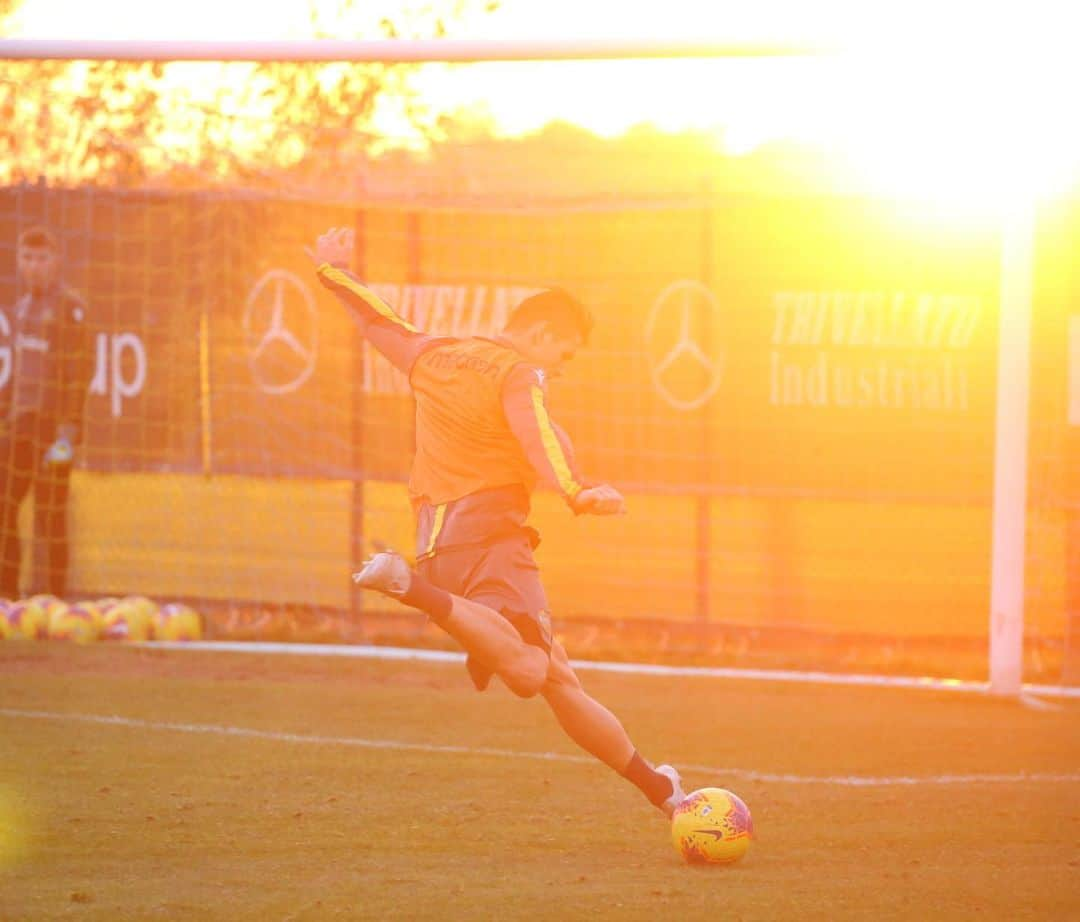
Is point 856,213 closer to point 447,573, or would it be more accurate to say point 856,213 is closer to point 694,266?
point 694,266

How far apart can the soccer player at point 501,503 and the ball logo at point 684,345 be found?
6.01 meters

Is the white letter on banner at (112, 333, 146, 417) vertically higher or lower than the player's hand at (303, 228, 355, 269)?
lower

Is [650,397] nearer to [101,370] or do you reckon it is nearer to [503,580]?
[101,370]

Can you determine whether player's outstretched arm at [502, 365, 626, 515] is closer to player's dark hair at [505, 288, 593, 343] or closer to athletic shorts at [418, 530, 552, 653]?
player's dark hair at [505, 288, 593, 343]

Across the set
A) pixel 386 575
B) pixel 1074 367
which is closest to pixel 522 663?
pixel 386 575

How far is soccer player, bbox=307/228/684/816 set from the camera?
6.04 meters

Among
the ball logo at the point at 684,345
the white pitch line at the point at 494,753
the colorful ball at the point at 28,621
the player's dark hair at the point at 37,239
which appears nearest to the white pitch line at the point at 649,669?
the colorful ball at the point at 28,621

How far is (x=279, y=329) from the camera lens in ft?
43.7

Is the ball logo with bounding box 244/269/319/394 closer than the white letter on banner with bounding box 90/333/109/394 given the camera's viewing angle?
Yes

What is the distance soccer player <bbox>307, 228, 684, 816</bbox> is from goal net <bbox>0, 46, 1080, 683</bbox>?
511cm

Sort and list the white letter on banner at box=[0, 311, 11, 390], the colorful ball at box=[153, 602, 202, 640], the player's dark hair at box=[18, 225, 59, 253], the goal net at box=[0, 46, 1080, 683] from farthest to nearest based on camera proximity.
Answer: the white letter on banner at box=[0, 311, 11, 390], the player's dark hair at box=[18, 225, 59, 253], the goal net at box=[0, 46, 1080, 683], the colorful ball at box=[153, 602, 202, 640]

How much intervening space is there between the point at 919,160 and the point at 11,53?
6113 mm

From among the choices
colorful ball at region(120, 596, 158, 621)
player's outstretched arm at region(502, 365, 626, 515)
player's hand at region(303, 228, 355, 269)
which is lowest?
colorful ball at region(120, 596, 158, 621)

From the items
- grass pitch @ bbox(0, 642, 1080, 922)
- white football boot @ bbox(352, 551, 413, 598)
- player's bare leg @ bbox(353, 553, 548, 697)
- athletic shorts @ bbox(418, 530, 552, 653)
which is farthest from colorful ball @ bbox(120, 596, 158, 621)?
white football boot @ bbox(352, 551, 413, 598)
